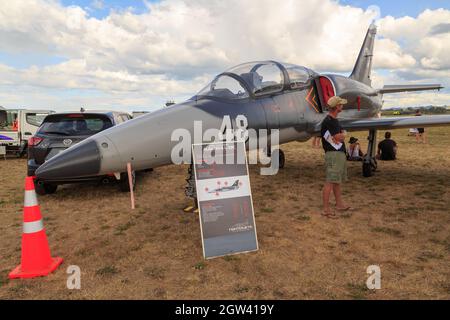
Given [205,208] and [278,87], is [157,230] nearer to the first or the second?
[205,208]

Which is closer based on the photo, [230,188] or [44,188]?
[230,188]

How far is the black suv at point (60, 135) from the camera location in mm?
7285

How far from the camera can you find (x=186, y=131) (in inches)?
195

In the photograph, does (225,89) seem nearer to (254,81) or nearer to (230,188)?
(254,81)

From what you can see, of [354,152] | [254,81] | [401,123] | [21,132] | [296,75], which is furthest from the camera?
[21,132]

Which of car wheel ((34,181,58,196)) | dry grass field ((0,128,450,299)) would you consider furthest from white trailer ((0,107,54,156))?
car wheel ((34,181,58,196))

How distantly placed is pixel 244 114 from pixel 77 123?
436cm

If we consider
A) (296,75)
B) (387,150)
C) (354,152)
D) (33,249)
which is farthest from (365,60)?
(33,249)

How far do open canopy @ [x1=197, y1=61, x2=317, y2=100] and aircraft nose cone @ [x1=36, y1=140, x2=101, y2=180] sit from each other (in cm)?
228

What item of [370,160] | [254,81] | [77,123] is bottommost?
[370,160]

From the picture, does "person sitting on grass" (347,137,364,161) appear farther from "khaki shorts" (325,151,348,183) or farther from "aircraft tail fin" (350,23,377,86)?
"khaki shorts" (325,151,348,183)

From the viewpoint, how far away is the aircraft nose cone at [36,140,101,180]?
14.4 ft

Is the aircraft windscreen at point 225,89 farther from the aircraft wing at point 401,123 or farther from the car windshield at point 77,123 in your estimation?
the aircraft wing at point 401,123

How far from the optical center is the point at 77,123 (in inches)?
309
